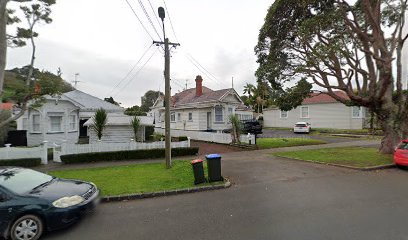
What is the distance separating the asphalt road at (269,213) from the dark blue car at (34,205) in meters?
0.33

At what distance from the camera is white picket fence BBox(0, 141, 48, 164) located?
42.4ft

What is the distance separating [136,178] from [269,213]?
5.66 m

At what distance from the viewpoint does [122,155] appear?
1424cm

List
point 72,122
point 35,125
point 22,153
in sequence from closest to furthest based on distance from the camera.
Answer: point 22,153, point 35,125, point 72,122

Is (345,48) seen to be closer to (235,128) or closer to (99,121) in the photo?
(235,128)

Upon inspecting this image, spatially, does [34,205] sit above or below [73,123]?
below

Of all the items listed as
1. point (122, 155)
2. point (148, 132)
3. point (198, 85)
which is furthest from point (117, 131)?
point (198, 85)

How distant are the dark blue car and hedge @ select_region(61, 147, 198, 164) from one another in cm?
812

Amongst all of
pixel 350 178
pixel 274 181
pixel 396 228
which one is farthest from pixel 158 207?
pixel 350 178

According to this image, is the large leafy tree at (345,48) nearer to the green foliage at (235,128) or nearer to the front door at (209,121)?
the green foliage at (235,128)

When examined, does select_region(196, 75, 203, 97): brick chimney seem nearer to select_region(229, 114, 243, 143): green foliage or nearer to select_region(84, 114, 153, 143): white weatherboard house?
select_region(84, 114, 153, 143): white weatherboard house

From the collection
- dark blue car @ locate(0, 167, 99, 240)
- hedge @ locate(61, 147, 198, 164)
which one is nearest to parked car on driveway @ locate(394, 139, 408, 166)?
hedge @ locate(61, 147, 198, 164)

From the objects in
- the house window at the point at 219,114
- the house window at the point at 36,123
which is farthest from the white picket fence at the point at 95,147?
the house window at the point at 219,114

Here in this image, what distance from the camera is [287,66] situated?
16.0 metres
